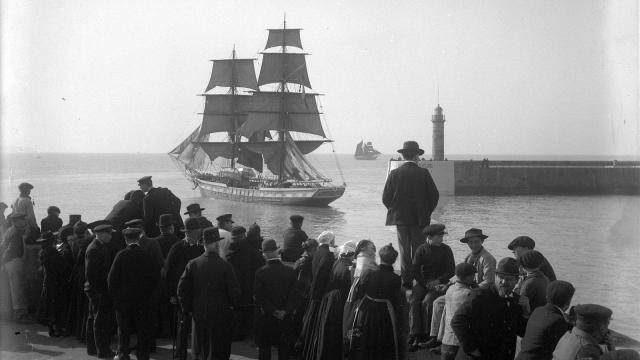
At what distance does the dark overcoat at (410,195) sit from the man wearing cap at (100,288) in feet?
11.0

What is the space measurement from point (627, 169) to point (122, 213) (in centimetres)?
6807

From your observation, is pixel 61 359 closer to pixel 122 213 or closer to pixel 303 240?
pixel 122 213

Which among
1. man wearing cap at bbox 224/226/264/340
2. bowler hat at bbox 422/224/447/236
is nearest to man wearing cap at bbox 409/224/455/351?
bowler hat at bbox 422/224/447/236

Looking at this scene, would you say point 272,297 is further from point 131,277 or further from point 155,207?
point 155,207

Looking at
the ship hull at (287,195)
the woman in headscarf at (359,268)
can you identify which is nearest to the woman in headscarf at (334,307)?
the woman in headscarf at (359,268)

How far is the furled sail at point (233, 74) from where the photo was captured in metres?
75.8

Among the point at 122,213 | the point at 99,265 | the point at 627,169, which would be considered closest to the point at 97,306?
the point at 99,265

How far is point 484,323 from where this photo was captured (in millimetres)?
A: 4902

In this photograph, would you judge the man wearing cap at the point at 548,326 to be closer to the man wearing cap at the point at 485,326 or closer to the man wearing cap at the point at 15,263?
the man wearing cap at the point at 485,326

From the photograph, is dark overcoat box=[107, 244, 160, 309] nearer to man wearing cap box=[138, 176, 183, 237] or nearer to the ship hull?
man wearing cap box=[138, 176, 183, 237]

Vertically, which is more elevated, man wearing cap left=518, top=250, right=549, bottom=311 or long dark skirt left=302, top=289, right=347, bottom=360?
man wearing cap left=518, top=250, right=549, bottom=311

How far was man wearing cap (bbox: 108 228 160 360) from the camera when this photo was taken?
6.49 m

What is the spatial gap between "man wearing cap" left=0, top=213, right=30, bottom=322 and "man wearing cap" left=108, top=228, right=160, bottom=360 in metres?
2.59

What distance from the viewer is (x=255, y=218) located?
178ft
